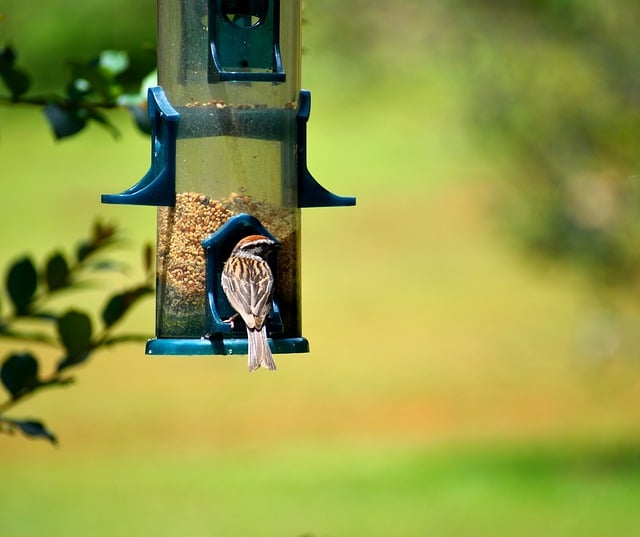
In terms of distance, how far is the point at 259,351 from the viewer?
3.54 metres

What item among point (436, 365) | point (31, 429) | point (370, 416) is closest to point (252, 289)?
point (31, 429)

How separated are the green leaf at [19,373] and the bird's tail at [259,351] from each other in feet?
1.73

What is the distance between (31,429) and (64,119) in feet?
2.49

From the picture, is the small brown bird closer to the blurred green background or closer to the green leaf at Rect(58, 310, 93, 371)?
the green leaf at Rect(58, 310, 93, 371)

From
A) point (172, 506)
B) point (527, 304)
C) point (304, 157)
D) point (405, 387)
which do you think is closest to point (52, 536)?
point (172, 506)

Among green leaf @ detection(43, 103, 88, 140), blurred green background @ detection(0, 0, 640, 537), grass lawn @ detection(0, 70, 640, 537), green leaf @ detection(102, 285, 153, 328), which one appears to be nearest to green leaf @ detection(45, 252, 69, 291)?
green leaf @ detection(102, 285, 153, 328)

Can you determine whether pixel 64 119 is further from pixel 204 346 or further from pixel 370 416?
pixel 370 416

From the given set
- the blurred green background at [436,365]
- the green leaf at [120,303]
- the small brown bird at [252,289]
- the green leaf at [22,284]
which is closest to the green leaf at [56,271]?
the green leaf at [22,284]

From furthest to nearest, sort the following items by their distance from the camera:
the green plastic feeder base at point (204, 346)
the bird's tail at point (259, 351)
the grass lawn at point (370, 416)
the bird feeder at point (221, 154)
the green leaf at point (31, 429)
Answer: the grass lawn at point (370, 416)
the bird feeder at point (221, 154)
the green plastic feeder base at point (204, 346)
the bird's tail at point (259, 351)
the green leaf at point (31, 429)

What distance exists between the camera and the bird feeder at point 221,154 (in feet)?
12.3

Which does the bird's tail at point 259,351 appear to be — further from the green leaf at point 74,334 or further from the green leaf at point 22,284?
the green leaf at point 22,284

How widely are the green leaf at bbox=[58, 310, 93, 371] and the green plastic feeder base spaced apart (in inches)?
Result: 14.3

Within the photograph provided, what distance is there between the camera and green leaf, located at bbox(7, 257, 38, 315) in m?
3.39

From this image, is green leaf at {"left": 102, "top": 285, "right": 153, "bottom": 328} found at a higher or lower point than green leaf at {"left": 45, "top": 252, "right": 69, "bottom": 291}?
lower
